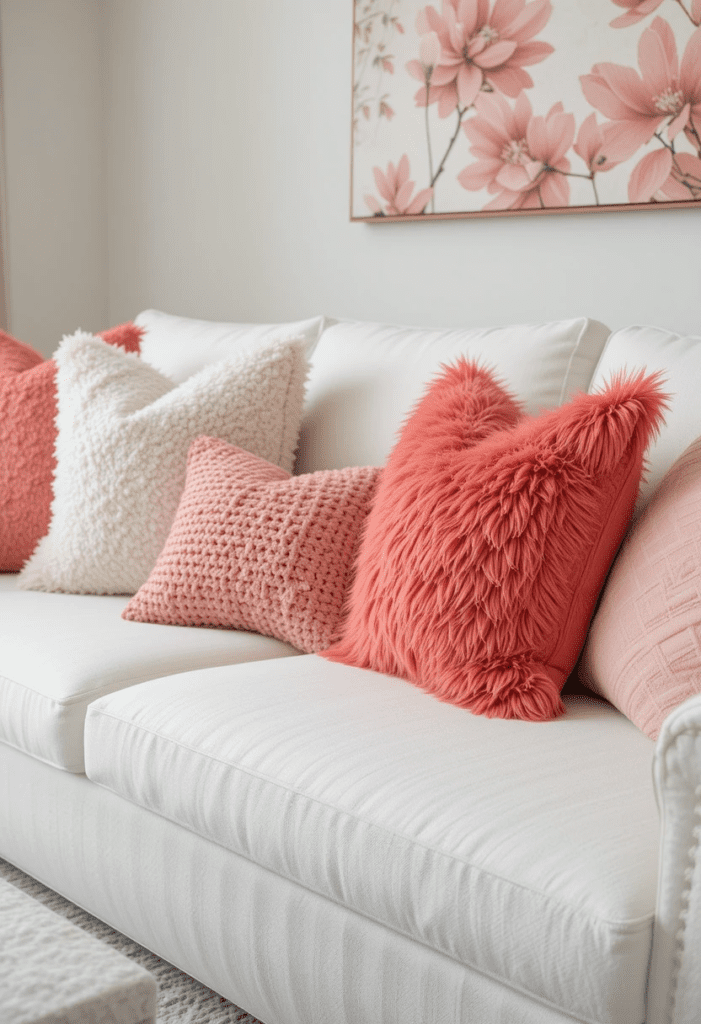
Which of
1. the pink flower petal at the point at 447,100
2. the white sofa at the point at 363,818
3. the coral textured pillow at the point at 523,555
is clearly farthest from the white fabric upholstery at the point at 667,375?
the pink flower petal at the point at 447,100

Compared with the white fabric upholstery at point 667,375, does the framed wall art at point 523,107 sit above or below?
above

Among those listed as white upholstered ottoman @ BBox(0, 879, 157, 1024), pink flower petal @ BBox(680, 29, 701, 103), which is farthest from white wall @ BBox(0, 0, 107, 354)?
white upholstered ottoman @ BBox(0, 879, 157, 1024)

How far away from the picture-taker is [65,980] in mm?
747

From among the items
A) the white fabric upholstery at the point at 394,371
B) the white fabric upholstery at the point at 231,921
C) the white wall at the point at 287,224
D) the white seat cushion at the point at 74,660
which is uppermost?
the white wall at the point at 287,224

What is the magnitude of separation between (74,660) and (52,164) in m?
2.41

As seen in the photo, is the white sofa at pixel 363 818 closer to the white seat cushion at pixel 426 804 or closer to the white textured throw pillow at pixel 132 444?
the white seat cushion at pixel 426 804

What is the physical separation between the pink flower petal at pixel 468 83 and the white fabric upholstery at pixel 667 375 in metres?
0.99

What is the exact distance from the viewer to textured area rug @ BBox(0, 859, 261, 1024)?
1372 millimetres

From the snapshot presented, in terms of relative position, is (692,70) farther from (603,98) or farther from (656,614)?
(656,614)

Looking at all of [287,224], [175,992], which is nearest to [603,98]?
[287,224]

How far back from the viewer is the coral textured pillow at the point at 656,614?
1.17 m

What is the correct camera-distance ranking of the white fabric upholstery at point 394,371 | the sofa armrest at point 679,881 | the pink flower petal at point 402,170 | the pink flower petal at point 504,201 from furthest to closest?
the pink flower petal at point 402,170, the pink flower petal at point 504,201, the white fabric upholstery at point 394,371, the sofa armrest at point 679,881

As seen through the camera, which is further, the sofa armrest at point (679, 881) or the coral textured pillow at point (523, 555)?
the coral textured pillow at point (523, 555)

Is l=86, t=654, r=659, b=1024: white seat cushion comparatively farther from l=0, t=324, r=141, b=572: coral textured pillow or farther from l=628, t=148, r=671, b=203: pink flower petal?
l=628, t=148, r=671, b=203: pink flower petal
